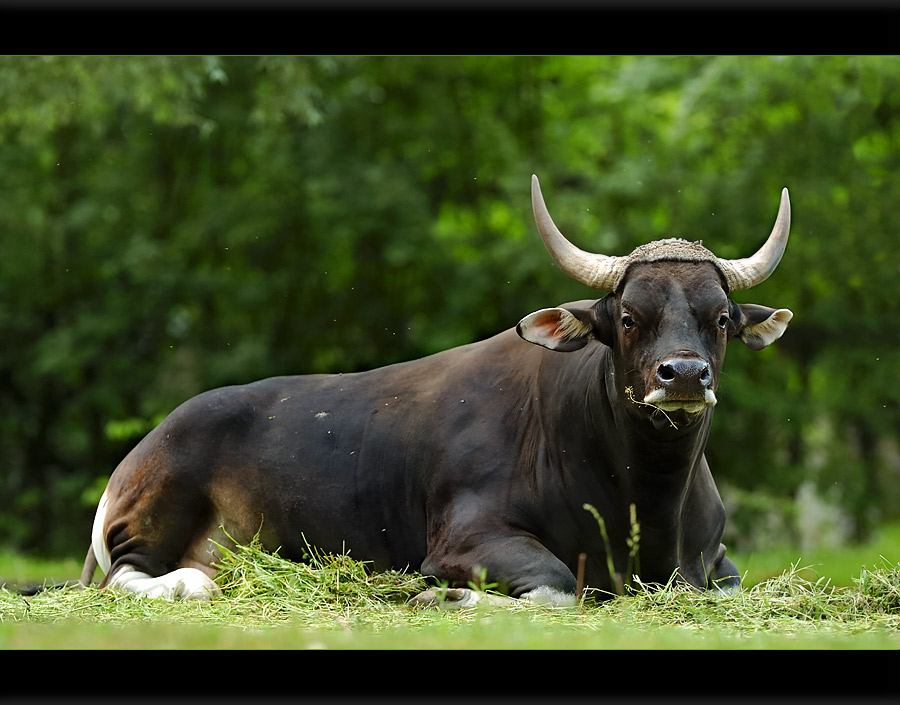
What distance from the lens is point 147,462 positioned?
23.0 ft

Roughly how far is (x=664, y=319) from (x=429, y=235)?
399 inches

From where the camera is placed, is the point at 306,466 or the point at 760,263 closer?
the point at 760,263

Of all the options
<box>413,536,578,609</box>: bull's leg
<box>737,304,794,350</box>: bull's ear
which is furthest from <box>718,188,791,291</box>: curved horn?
<box>413,536,578,609</box>: bull's leg

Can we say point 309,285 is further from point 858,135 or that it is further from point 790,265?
point 858,135

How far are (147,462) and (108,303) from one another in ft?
33.1

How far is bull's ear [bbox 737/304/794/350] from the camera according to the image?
609 centimetres

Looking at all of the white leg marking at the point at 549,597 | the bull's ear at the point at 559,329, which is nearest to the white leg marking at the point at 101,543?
the white leg marking at the point at 549,597

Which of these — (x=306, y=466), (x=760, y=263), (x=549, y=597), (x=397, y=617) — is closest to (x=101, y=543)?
(x=306, y=466)

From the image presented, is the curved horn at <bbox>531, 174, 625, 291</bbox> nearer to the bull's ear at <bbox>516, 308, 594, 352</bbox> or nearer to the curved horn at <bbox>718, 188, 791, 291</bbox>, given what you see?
the bull's ear at <bbox>516, 308, 594, 352</bbox>

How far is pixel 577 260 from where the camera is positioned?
242 inches

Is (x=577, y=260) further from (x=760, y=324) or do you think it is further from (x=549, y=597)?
(x=549, y=597)

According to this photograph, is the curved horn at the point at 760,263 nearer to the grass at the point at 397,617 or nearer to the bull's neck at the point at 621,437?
the bull's neck at the point at 621,437

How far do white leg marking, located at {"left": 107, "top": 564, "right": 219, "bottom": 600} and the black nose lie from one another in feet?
8.91

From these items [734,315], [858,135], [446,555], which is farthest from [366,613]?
[858,135]
